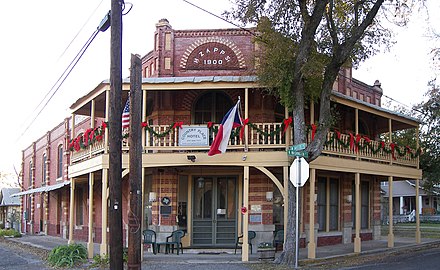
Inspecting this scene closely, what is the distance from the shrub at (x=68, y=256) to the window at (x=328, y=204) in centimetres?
915

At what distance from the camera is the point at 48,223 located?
34719 millimetres

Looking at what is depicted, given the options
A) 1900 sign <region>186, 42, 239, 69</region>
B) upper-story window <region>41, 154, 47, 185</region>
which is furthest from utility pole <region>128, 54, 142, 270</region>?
upper-story window <region>41, 154, 47, 185</region>

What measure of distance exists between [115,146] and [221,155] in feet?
23.0

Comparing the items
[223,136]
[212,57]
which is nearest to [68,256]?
[223,136]

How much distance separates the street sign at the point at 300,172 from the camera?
1477 centimetres

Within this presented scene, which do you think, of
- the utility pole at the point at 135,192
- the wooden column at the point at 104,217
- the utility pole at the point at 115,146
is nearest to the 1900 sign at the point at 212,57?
the wooden column at the point at 104,217

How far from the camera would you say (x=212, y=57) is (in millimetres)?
Result: 20188

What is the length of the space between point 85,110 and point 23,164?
24733 mm

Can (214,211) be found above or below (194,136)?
below

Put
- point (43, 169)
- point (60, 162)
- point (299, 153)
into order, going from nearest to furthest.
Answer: point (299, 153)
point (60, 162)
point (43, 169)

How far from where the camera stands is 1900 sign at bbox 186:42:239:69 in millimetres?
20125

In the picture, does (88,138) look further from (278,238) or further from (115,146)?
(115,146)

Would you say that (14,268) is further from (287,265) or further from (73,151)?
(287,265)

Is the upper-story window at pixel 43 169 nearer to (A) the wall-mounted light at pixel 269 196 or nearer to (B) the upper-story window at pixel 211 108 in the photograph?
(B) the upper-story window at pixel 211 108
